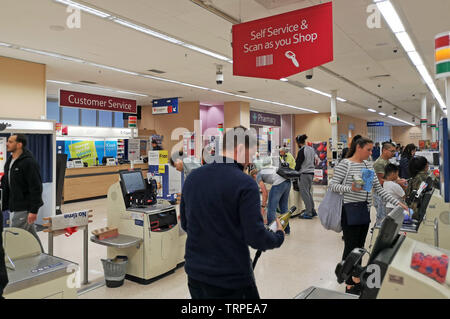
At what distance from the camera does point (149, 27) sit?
18.5 feet

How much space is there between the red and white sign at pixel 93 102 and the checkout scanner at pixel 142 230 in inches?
262

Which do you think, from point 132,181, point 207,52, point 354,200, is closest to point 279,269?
point 354,200

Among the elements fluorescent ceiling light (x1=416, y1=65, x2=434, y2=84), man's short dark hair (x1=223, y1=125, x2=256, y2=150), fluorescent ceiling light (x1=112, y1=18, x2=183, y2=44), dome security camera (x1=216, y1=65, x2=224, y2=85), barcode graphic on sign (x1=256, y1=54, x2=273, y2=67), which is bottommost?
man's short dark hair (x1=223, y1=125, x2=256, y2=150)

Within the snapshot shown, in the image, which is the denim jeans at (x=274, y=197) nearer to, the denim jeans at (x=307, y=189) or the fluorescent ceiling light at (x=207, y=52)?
the denim jeans at (x=307, y=189)

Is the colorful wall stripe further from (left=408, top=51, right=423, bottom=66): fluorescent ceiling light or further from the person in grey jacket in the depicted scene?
(left=408, top=51, right=423, bottom=66): fluorescent ceiling light

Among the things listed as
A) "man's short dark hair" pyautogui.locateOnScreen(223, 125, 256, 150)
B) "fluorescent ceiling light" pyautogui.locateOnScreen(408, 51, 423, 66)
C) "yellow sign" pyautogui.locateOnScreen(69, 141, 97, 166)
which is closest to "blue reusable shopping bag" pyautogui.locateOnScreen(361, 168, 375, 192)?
"man's short dark hair" pyautogui.locateOnScreen(223, 125, 256, 150)

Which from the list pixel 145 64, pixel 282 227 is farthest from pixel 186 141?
pixel 282 227

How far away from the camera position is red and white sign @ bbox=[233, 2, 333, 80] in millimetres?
3441

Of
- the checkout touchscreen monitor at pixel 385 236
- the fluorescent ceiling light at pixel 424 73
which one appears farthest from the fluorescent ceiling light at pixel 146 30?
the fluorescent ceiling light at pixel 424 73

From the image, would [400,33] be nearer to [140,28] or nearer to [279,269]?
[140,28]

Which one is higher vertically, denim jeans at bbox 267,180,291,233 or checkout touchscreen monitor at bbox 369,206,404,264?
checkout touchscreen monitor at bbox 369,206,404,264

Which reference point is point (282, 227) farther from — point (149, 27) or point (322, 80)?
point (322, 80)

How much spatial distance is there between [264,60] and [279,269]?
2563 mm

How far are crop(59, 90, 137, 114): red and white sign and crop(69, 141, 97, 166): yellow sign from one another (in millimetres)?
4454
